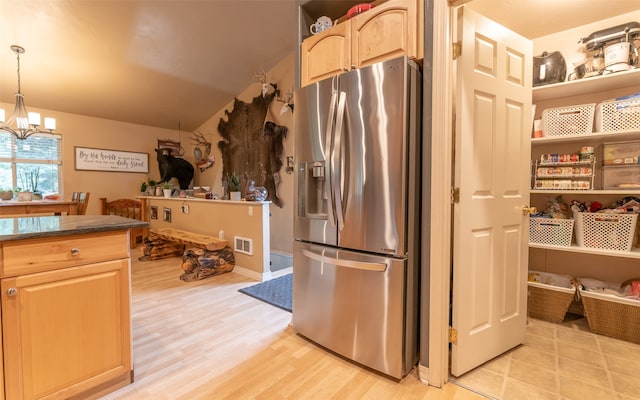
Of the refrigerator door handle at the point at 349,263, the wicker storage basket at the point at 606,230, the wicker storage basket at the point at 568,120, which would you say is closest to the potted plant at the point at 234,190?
the refrigerator door handle at the point at 349,263

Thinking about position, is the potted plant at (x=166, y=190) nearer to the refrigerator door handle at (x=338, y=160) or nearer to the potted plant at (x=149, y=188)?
the potted plant at (x=149, y=188)

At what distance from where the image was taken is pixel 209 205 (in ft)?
13.6

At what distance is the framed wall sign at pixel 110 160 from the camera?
17.0 feet

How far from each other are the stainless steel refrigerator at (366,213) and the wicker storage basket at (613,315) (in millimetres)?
1508

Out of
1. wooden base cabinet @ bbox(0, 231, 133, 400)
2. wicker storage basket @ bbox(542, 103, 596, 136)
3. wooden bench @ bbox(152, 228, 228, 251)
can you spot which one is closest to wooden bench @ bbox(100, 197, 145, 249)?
wooden bench @ bbox(152, 228, 228, 251)

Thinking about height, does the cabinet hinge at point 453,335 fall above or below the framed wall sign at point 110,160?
below

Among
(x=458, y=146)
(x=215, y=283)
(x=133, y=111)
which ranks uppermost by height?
(x=133, y=111)

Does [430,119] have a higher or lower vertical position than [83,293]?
higher

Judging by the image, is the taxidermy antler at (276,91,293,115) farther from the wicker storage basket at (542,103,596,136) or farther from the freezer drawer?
the wicker storage basket at (542,103,596,136)

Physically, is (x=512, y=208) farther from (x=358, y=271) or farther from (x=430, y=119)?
(x=358, y=271)

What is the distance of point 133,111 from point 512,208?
242 inches

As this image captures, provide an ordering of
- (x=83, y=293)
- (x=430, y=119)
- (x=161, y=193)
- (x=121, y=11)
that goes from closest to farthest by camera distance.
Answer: (x=83, y=293) → (x=430, y=119) → (x=121, y=11) → (x=161, y=193)

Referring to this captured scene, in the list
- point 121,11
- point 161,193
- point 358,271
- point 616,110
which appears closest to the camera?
point 358,271

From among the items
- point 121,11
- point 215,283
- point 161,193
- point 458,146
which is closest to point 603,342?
point 458,146
